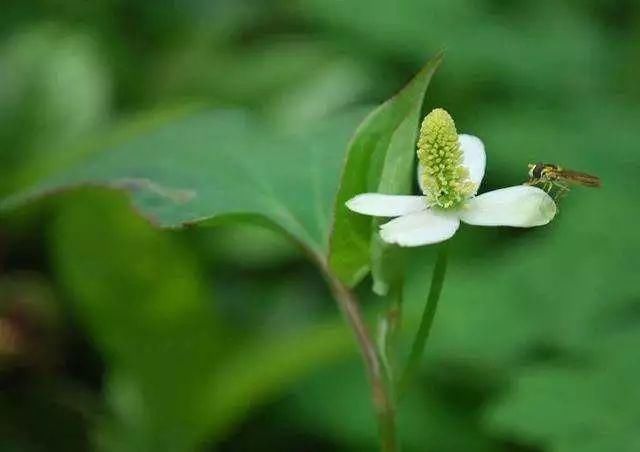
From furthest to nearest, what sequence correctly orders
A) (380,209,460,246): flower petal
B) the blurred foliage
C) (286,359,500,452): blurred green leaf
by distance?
Answer: (286,359,500,452): blurred green leaf, the blurred foliage, (380,209,460,246): flower petal

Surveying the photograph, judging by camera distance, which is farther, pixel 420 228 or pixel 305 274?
pixel 305 274

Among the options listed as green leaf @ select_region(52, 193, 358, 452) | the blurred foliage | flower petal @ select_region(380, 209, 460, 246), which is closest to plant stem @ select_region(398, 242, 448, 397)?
flower petal @ select_region(380, 209, 460, 246)

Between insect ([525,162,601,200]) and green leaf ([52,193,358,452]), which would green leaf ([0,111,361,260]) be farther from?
green leaf ([52,193,358,452])

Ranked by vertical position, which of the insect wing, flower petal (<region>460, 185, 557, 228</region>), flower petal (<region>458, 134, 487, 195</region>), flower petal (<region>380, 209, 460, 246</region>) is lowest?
flower petal (<region>380, 209, 460, 246</region>)

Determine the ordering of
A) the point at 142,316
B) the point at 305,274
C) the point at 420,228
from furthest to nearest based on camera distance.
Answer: the point at 305,274
the point at 142,316
the point at 420,228

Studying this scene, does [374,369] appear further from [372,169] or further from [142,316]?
[142,316]

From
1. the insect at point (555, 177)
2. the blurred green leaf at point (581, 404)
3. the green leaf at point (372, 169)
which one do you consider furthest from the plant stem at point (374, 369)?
the blurred green leaf at point (581, 404)

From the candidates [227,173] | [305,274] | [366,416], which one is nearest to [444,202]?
[227,173]
